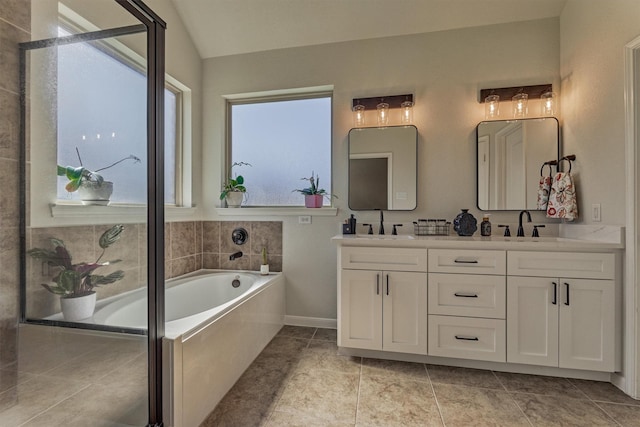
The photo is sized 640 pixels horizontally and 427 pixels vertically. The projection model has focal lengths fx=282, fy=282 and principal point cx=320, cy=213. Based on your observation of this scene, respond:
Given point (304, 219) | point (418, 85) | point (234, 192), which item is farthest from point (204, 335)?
point (418, 85)

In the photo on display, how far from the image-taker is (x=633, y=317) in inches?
63.9

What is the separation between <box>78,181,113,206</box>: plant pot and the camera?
137 cm

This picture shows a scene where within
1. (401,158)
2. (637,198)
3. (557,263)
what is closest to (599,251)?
(557,263)

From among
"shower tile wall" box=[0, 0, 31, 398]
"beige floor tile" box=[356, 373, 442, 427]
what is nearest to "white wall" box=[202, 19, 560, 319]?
"beige floor tile" box=[356, 373, 442, 427]

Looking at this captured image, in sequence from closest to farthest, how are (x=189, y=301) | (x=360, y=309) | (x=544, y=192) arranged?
(x=360, y=309)
(x=544, y=192)
(x=189, y=301)

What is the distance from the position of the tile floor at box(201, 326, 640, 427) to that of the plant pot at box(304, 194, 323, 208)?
1.24 meters

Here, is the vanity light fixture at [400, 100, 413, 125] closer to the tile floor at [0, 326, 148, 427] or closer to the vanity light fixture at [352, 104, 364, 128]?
the vanity light fixture at [352, 104, 364, 128]

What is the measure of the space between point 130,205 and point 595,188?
2.85 metres

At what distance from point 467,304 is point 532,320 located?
39cm

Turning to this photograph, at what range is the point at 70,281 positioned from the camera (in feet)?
4.19

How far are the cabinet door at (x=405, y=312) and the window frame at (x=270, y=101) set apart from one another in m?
0.89

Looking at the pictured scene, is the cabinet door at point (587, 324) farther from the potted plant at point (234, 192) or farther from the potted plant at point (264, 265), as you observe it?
the potted plant at point (234, 192)

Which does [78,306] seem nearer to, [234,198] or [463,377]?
[234,198]

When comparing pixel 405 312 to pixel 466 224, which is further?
pixel 466 224
